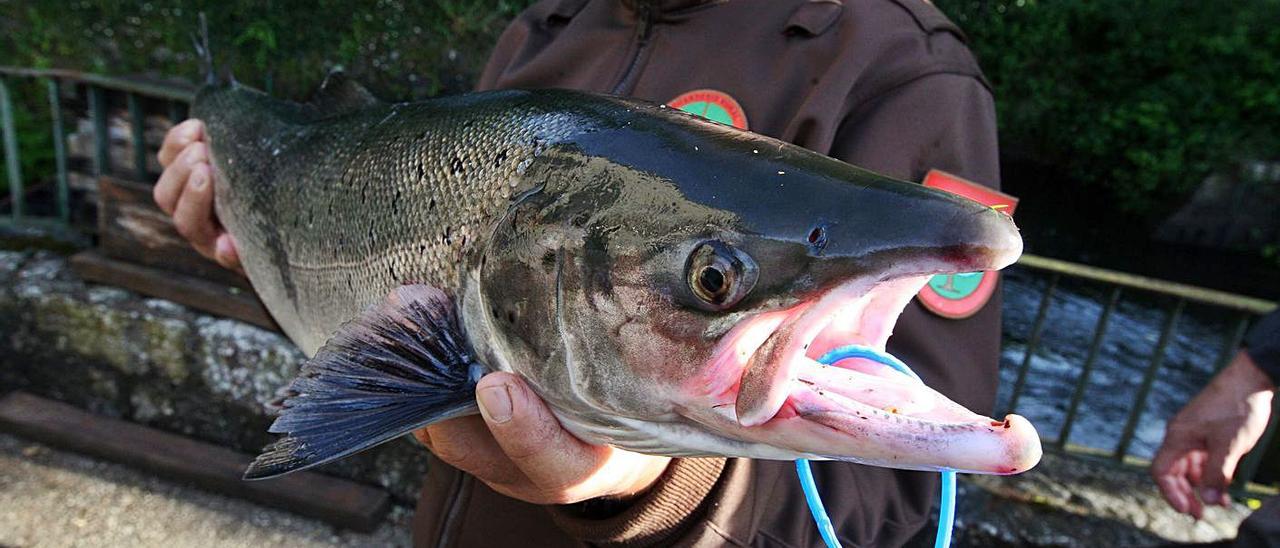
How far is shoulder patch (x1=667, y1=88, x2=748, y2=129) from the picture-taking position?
1.79 m

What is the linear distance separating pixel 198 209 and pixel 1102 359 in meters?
8.21

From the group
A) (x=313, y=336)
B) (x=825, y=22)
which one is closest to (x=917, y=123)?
(x=825, y=22)

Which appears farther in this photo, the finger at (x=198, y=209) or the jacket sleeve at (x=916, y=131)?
the finger at (x=198, y=209)

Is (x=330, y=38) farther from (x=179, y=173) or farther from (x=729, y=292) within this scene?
(x=729, y=292)

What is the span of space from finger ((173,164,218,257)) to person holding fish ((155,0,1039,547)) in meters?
0.17

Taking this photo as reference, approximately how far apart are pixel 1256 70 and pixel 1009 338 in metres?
7.51

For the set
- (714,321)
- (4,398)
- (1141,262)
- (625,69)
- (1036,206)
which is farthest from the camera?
(1036,206)

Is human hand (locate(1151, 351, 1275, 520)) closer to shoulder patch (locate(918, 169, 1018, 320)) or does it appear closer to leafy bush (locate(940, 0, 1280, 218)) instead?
shoulder patch (locate(918, 169, 1018, 320))

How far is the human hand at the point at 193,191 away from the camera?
2.58 m

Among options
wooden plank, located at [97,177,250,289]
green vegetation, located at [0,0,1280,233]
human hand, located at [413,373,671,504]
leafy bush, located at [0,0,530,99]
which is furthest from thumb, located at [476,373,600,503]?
green vegetation, located at [0,0,1280,233]

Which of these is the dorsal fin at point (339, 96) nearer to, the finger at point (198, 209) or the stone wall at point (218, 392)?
the finger at point (198, 209)

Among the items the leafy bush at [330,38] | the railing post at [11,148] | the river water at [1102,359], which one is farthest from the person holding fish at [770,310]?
the river water at [1102,359]

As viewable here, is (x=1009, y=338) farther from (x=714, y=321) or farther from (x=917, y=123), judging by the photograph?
(x=714, y=321)

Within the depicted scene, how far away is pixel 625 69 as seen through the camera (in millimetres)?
1981
